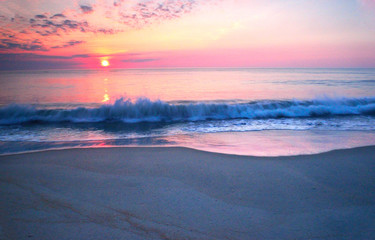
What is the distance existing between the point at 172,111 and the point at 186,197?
8.23 metres

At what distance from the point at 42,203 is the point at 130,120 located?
734 cm

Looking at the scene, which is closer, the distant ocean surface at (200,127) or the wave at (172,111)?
the distant ocean surface at (200,127)

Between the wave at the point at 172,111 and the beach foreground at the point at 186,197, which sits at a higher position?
the wave at the point at 172,111

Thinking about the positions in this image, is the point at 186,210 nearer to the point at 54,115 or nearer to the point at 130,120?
the point at 130,120

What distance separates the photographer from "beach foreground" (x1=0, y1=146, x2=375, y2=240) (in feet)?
7.55

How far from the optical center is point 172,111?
11.0 m

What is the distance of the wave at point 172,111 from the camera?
999 cm

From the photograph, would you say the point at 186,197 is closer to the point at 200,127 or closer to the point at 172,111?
the point at 200,127

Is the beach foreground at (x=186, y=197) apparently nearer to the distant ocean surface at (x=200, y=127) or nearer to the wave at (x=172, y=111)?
the distant ocean surface at (x=200, y=127)

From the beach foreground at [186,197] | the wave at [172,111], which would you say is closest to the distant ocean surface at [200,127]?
the wave at [172,111]

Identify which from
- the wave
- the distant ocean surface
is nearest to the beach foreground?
the distant ocean surface

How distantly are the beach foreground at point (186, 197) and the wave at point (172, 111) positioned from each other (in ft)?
19.0

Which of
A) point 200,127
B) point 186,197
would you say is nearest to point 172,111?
point 200,127

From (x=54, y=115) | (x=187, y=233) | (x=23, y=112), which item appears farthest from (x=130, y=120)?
(x=187, y=233)
